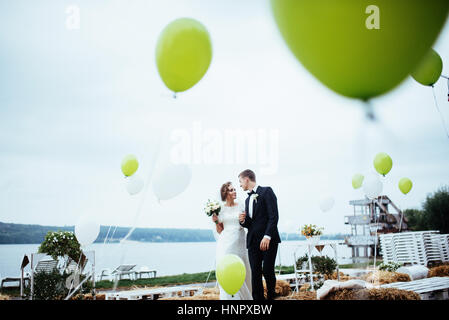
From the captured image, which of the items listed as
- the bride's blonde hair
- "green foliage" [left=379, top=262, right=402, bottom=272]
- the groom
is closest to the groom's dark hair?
the groom

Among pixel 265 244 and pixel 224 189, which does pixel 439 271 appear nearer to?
pixel 265 244

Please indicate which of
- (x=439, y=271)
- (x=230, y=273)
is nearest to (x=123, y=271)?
(x=230, y=273)

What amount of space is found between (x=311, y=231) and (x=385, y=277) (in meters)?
0.82

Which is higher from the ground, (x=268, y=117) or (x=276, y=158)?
(x=268, y=117)

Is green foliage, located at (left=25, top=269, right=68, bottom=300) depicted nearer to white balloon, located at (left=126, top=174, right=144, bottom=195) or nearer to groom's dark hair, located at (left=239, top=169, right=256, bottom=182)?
white balloon, located at (left=126, top=174, right=144, bottom=195)

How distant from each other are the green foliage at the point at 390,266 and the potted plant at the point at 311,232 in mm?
847

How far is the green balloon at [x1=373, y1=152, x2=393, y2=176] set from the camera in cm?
317

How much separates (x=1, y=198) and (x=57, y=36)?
1.44 meters

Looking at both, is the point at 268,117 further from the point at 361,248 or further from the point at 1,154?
the point at 1,154

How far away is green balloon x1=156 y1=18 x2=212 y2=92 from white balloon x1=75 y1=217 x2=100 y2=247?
4.53ft

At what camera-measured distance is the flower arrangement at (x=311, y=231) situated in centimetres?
359
